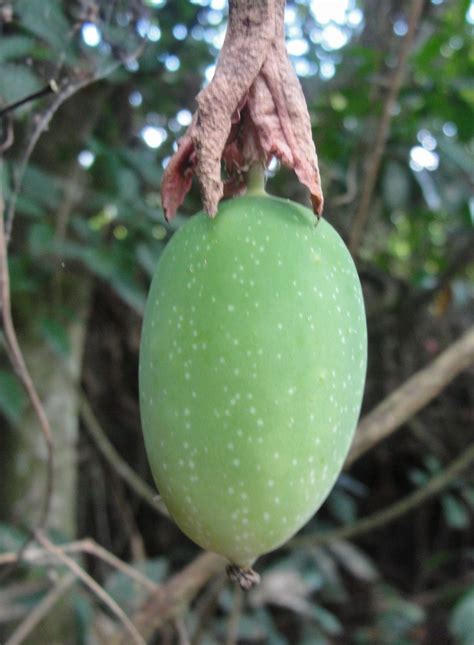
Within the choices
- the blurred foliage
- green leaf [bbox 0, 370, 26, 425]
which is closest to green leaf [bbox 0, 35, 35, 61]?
the blurred foliage

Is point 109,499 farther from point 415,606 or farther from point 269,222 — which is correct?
point 269,222

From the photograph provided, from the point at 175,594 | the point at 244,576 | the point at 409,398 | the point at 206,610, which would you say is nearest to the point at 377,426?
the point at 409,398

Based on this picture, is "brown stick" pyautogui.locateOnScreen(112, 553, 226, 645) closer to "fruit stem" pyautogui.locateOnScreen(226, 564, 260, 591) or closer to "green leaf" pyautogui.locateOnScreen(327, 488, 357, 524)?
"fruit stem" pyautogui.locateOnScreen(226, 564, 260, 591)

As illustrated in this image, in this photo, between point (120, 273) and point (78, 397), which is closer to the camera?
point (120, 273)

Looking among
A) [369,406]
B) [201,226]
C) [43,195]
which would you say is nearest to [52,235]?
[43,195]

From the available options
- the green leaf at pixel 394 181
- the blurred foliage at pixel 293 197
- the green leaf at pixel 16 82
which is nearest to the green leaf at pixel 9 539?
the blurred foliage at pixel 293 197
